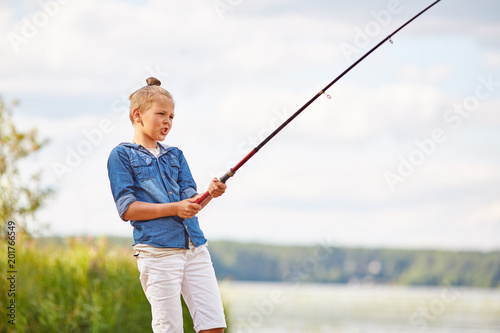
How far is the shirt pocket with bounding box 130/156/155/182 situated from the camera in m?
3.46

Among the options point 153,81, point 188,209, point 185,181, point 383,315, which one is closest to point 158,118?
point 153,81

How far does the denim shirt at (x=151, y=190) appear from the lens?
3.38 meters

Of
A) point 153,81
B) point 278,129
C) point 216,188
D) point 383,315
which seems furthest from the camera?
point 383,315

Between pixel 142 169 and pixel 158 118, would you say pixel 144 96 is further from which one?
pixel 142 169

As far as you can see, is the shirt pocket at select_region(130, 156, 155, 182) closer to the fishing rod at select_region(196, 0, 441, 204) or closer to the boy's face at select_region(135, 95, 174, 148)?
the boy's face at select_region(135, 95, 174, 148)

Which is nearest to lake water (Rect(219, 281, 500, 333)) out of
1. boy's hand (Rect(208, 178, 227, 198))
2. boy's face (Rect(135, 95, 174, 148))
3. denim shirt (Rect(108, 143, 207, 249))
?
denim shirt (Rect(108, 143, 207, 249))

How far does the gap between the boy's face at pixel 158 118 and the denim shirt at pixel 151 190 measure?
0.11 m

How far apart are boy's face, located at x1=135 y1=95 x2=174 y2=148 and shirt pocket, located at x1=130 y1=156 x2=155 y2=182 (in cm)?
13

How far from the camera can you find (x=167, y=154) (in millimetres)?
3598

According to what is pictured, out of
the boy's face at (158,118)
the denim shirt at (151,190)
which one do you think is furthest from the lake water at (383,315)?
the boy's face at (158,118)

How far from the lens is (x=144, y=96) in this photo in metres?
3.47

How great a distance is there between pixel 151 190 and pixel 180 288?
484 millimetres

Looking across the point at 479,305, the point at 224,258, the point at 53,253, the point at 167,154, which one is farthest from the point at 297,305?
the point at 167,154

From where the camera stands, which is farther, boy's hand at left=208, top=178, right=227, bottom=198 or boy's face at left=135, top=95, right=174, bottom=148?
boy's face at left=135, top=95, right=174, bottom=148
